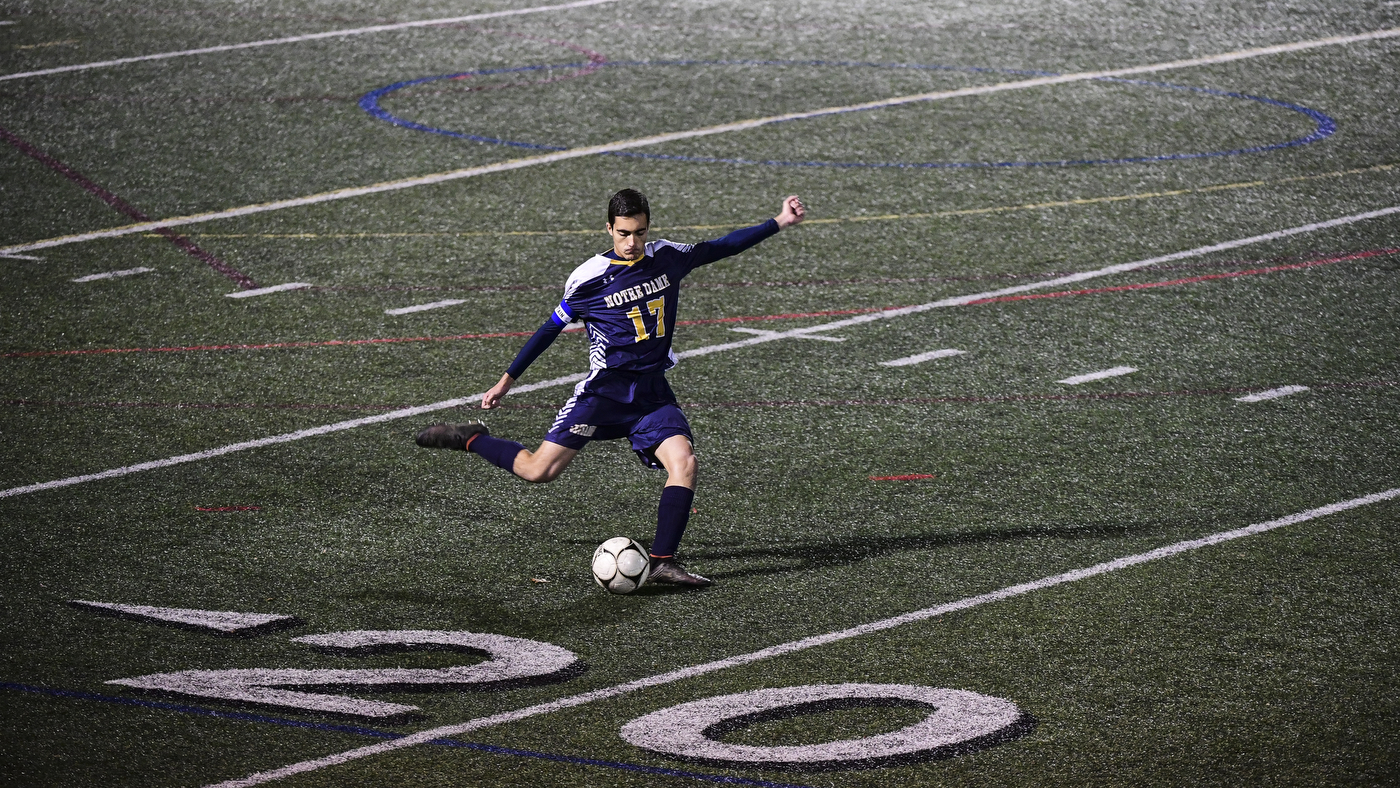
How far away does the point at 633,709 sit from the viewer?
6727mm

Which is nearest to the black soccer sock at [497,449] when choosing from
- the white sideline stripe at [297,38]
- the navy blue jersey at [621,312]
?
the navy blue jersey at [621,312]

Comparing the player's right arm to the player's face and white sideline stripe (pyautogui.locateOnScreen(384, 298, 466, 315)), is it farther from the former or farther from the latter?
white sideline stripe (pyautogui.locateOnScreen(384, 298, 466, 315))

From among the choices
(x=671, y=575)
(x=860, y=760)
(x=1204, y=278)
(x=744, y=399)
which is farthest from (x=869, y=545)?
(x=1204, y=278)

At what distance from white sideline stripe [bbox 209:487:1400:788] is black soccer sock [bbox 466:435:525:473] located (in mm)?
1827

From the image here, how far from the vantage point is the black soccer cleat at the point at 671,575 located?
7.99 meters

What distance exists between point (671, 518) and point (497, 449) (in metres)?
1.09

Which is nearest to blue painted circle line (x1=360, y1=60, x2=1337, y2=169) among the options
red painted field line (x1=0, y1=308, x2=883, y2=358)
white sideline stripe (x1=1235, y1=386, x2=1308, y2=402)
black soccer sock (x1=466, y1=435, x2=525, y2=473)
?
red painted field line (x1=0, y1=308, x2=883, y2=358)

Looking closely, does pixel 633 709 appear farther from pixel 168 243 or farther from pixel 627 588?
pixel 168 243

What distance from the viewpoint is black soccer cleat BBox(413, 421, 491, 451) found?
856 cm

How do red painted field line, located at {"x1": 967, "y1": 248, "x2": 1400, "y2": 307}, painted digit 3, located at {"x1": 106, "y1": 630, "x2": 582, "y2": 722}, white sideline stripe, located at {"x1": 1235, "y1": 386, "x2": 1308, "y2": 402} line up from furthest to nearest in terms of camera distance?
red painted field line, located at {"x1": 967, "y1": 248, "x2": 1400, "y2": 307} → white sideline stripe, located at {"x1": 1235, "y1": 386, "x2": 1308, "y2": 402} → painted digit 3, located at {"x1": 106, "y1": 630, "x2": 582, "y2": 722}

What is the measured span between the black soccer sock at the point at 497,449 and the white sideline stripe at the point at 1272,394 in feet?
16.0

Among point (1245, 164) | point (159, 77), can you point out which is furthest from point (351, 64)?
point (1245, 164)

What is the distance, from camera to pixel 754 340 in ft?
39.6

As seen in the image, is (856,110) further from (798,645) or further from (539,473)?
(798,645)
